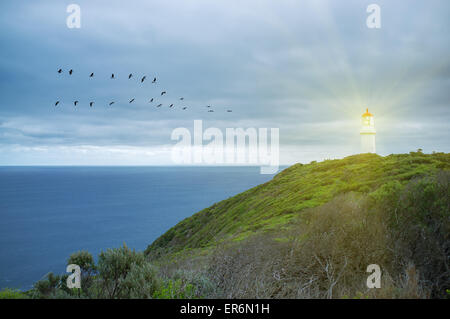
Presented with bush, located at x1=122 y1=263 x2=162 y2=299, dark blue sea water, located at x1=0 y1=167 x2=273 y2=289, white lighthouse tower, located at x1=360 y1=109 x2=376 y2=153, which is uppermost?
white lighthouse tower, located at x1=360 y1=109 x2=376 y2=153

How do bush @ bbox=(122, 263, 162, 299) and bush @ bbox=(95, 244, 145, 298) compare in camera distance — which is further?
bush @ bbox=(95, 244, 145, 298)

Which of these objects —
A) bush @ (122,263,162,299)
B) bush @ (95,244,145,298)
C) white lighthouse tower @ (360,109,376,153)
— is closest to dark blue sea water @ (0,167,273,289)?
white lighthouse tower @ (360,109,376,153)

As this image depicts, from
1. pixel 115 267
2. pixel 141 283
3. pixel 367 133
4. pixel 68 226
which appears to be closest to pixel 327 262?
pixel 141 283

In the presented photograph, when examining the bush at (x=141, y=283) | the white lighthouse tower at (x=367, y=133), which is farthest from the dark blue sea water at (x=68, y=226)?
the bush at (x=141, y=283)

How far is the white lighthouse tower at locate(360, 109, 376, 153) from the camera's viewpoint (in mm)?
26062

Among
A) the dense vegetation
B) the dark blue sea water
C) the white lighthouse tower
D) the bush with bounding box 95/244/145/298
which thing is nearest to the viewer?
the dense vegetation

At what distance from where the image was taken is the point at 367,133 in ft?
86.5

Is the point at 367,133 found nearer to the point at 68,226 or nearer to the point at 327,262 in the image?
the point at 327,262

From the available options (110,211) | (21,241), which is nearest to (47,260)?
(21,241)

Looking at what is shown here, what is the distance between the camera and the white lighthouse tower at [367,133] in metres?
26.1

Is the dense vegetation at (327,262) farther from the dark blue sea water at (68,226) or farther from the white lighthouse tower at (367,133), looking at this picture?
the dark blue sea water at (68,226)

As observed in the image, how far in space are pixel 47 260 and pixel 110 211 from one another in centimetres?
6755

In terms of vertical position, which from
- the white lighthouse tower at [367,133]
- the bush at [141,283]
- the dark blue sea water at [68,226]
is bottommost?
the dark blue sea water at [68,226]

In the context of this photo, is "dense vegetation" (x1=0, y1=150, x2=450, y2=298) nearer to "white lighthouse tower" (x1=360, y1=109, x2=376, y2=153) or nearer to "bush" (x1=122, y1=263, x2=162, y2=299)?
"bush" (x1=122, y1=263, x2=162, y2=299)
